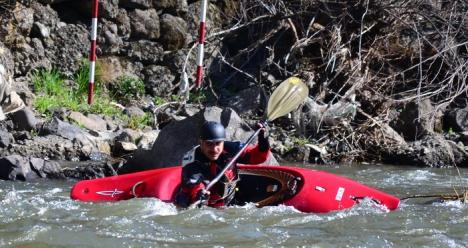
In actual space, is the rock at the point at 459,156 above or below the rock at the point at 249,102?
below

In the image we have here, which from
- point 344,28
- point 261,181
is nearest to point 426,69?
point 344,28

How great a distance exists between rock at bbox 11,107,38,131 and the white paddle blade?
2209 mm

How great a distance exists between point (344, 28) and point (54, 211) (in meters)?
4.92

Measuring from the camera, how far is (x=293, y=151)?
7816 millimetres

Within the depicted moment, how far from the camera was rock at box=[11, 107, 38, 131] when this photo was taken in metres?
7.29

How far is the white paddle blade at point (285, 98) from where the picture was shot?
6369 millimetres

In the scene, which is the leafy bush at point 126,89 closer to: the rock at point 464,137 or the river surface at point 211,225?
the river surface at point 211,225

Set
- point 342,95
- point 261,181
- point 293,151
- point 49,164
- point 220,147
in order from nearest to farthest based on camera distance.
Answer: point 220,147 → point 261,181 → point 49,164 → point 293,151 → point 342,95

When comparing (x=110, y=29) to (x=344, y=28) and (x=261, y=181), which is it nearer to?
(x=344, y=28)

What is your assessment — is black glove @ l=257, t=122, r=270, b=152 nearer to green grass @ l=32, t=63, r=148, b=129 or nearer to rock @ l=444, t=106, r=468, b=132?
green grass @ l=32, t=63, r=148, b=129

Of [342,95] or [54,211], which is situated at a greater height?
[342,95]

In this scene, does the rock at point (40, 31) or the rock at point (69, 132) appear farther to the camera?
the rock at point (40, 31)

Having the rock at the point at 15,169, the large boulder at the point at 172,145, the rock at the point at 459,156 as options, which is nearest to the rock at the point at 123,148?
the large boulder at the point at 172,145

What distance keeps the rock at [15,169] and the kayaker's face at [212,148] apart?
1664mm
